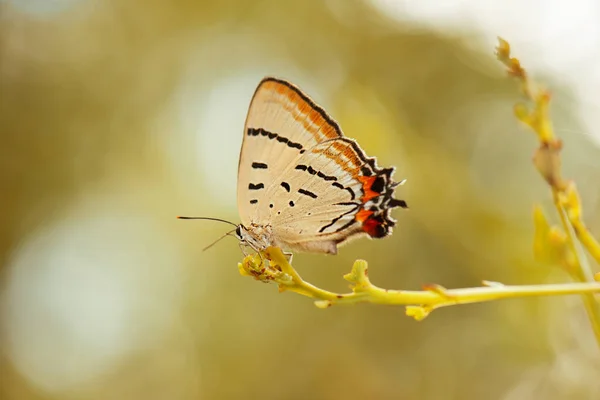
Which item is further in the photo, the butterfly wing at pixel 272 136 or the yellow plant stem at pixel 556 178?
the butterfly wing at pixel 272 136

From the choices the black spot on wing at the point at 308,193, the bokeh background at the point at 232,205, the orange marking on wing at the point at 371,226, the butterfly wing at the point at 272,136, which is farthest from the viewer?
the bokeh background at the point at 232,205

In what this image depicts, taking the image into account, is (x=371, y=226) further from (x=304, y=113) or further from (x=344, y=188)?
(x=304, y=113)

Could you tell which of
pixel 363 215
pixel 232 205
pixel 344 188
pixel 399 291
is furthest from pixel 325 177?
pixel 232 205

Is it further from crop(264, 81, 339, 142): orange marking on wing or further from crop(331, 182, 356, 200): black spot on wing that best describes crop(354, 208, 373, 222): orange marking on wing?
crop(264, 81, 339, 142): orange marking on wing

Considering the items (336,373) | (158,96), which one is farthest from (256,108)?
(158,96)

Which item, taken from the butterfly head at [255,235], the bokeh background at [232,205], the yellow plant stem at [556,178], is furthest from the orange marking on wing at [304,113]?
the bokeh background at [232,205]

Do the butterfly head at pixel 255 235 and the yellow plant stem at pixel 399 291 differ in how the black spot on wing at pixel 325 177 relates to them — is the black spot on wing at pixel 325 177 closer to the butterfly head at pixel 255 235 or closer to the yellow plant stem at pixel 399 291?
the butterfly head at pixel 255 235

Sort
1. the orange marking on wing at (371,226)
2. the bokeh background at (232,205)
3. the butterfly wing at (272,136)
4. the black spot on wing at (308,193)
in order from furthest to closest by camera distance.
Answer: the bokeh background at (232,205), the black spot on wing at (308,193), the butterfly wing at (272,136), the orange marking on wing at (371,226)

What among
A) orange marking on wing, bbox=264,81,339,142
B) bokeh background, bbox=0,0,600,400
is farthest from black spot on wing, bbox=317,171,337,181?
bokeh background, bbox=0,0,600,400
